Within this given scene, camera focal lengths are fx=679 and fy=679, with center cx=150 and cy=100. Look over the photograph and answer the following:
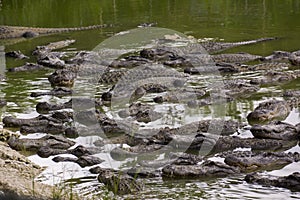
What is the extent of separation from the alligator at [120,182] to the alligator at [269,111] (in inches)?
121

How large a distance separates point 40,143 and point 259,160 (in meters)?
3.02

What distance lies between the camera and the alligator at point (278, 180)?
7.27 meters

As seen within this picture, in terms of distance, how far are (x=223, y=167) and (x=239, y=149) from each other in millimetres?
985

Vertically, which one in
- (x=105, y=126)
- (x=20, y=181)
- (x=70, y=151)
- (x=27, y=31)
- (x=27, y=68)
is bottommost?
(x=70, y=151)

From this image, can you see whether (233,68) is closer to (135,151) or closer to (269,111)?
(269,111)

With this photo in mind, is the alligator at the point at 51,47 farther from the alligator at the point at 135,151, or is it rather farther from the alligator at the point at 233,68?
the alligator at the point at 135,151

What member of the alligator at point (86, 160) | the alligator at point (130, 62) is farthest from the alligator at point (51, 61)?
the alligator at point (86, 160)

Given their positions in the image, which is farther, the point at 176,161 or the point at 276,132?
the point at 276,132

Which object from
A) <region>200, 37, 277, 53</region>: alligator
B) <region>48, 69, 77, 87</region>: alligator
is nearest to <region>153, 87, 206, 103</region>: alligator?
<region>48, 69, 77, 87</region>: alligator

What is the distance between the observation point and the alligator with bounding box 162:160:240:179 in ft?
25.7

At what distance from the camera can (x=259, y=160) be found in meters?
8.10

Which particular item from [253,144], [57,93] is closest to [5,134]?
[57,93]

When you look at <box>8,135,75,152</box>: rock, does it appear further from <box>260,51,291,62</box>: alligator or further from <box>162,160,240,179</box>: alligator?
<box>260,51,291,62</box>: alligator

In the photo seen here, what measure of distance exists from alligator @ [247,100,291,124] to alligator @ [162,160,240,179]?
238 centimetres
